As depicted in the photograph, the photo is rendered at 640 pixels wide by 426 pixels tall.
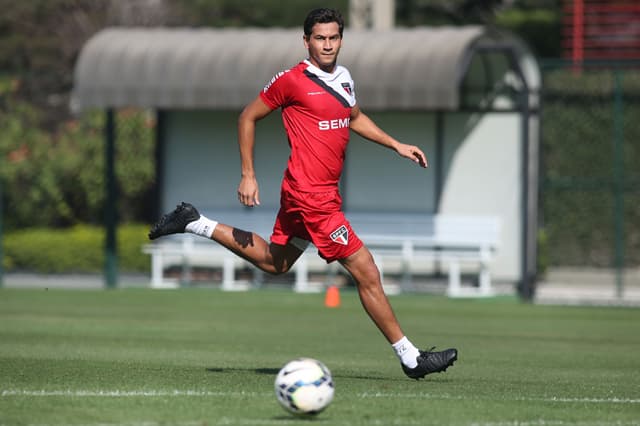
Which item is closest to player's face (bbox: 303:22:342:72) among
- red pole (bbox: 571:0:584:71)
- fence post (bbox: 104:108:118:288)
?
fence post (bbox: 104:108:118:288)

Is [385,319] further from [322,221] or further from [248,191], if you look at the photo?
[248,191]

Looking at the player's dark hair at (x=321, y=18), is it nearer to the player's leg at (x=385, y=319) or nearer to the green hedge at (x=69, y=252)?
the player's leg at (x=385, y=319)

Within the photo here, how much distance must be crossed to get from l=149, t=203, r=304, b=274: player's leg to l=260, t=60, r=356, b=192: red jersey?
22.2 inches

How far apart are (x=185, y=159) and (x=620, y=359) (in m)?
13.6

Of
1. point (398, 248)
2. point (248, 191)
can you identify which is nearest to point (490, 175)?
point (398, 248)

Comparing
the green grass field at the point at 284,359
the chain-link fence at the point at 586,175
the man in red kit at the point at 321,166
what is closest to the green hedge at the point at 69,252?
the green grass field at the point at 284,359

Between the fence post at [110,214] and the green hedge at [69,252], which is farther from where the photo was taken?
the green hedge at [69,252]

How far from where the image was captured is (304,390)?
7.65m

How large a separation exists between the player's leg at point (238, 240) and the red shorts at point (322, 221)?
302 millimetres

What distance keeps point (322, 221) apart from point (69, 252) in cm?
1649

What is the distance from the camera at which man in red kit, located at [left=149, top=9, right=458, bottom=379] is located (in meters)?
9.59

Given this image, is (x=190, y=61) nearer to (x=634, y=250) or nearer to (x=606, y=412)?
(x=634, y=250)

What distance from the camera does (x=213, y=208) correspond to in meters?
25.0

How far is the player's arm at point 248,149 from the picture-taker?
9570 mm
